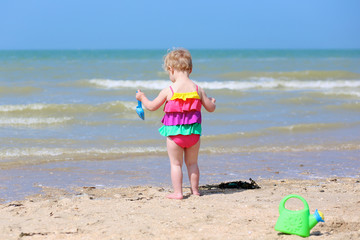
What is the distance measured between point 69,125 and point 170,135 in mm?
5836

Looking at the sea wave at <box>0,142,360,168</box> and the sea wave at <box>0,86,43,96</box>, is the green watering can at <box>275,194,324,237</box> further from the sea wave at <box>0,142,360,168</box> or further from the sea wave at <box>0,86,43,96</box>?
the sea wave at <box>0,86,43,96</box>

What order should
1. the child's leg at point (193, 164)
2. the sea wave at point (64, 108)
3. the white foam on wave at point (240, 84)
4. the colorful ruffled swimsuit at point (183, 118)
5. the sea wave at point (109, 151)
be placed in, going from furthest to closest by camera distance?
1. the white foam on wave at point (240, 84)
2. the sea wave at point (64, 108)
3. the sea wave at point (109, 151)
4. the child's leg at point (193, 164)
5. the colorful ruffled swimsuit at point (183, 118)

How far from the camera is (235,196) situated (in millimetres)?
4637

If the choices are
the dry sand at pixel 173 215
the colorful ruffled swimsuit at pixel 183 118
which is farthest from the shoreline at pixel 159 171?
the colorful ruffled swimsuit at pixel 183 118

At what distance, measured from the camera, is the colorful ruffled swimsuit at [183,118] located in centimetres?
437

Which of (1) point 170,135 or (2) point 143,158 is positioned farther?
(2) point 143,158

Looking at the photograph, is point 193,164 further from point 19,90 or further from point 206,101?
point 19,90

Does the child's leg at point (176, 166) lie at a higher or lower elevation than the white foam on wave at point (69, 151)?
higher

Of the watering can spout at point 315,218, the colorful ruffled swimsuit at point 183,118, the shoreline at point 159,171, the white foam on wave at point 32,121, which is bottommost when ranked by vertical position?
the shoreline at point 159,171

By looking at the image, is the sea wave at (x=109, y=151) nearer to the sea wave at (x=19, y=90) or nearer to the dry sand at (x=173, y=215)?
the dry sand at (x=173, y=215)

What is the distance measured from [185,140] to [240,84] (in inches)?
620

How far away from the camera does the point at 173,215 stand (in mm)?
3844

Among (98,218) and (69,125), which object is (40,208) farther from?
(69,125)

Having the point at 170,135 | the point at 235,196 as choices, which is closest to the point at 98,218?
the point at 170,135
